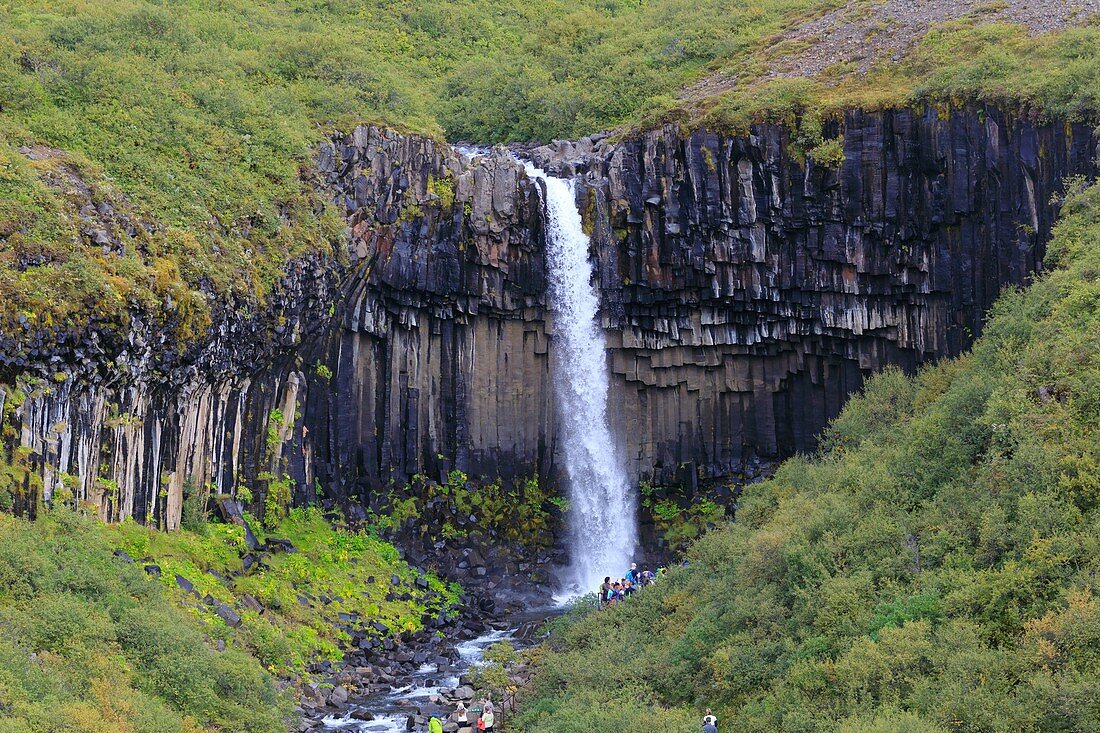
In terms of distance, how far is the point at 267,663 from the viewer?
23.5 m

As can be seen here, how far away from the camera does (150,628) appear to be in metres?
19.8

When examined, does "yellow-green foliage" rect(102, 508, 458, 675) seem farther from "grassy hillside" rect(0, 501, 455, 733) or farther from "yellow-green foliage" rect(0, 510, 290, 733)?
"yellow-green foliage" rect(0, 510, 290, 733)

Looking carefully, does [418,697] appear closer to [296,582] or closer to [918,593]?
[296,582]

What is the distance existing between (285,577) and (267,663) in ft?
14.5

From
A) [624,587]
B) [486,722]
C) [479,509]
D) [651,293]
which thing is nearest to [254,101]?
[651,293]

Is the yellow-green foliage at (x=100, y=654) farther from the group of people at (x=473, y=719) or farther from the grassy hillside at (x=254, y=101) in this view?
the grassy hillside at (x=254, y=101)

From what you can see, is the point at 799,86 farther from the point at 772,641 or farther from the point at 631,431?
the point at 772,641

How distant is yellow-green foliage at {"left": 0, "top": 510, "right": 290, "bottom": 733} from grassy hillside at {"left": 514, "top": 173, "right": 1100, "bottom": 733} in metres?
5.53

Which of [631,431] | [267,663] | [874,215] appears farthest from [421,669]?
[874,215]

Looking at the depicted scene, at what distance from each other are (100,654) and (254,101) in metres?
19.2

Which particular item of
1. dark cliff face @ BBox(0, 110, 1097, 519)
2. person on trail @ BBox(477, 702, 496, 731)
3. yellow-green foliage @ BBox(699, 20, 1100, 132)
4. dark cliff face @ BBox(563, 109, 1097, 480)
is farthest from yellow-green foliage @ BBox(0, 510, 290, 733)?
yellow-green foliage @ BBox(699, 20, 1100, 132)

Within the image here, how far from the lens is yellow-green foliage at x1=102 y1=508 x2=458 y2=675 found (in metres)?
24.0

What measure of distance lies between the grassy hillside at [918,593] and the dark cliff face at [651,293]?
6417 millimetres

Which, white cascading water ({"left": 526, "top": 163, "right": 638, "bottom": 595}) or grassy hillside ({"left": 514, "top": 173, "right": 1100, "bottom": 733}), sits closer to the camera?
grassy hillside ({"left": 514, "top": 173, "right": 1100, "bottom": 733})
